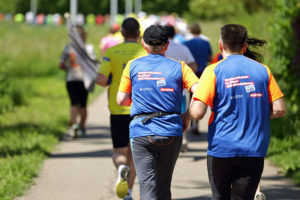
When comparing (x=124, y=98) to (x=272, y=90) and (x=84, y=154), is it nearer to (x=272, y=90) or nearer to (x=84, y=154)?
(x=272, y=90)

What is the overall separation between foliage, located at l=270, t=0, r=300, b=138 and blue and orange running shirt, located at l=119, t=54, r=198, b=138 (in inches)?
197

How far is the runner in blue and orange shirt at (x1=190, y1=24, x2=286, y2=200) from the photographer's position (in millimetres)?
4164

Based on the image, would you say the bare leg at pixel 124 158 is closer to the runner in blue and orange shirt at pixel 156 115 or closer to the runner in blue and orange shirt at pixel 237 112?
the runner in blue and orange shirt at pixel 156 115

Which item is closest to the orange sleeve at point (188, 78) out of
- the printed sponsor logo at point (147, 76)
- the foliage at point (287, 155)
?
the printed sponsor logo at point (147, 76)

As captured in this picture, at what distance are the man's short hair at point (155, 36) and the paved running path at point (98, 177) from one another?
2.21 meters

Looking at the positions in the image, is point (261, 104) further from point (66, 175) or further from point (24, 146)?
point (24, 146)

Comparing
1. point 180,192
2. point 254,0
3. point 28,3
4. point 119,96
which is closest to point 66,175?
point 180,192

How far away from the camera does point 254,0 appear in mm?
40688

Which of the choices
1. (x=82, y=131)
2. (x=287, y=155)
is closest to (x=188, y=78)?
(x=287, y=155)

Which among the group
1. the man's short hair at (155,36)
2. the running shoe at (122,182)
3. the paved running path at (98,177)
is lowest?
the paved running path at (98,177)

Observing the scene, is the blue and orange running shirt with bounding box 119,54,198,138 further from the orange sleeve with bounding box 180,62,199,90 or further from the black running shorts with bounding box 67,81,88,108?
the black running shorts with bounding box 67,81,88,108

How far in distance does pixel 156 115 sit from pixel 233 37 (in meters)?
0.96

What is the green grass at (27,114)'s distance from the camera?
771 cm

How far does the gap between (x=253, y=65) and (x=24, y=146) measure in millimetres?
5946
